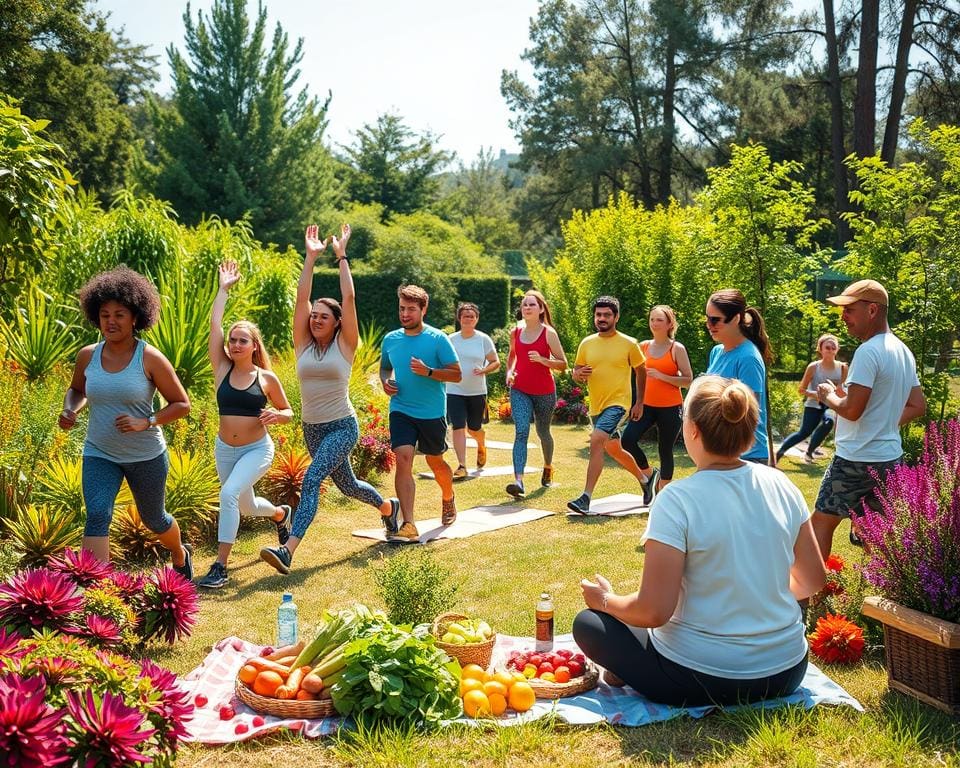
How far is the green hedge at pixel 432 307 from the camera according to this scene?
24906 mm

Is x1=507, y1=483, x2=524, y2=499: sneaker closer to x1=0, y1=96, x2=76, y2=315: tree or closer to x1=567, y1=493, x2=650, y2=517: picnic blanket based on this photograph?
x1=567, y1=493, x2=650, y2=517: picnic blanket

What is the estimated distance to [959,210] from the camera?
411 inches

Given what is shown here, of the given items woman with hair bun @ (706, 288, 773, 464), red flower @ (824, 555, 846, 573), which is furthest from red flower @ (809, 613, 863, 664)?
woman with hair bun @ (706, 288, 773, 464)

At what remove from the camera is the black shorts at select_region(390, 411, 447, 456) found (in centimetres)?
745

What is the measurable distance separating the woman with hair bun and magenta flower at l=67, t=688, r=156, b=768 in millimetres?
4344

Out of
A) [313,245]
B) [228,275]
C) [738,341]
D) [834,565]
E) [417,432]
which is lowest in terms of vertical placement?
[834,565]

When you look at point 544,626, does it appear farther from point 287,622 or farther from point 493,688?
point 287,622

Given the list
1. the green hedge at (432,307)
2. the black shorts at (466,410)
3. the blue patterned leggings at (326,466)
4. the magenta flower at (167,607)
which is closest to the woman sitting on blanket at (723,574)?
the magenta flower at (167,607)

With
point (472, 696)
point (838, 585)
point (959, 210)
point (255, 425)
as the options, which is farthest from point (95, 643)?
point (959, 210)

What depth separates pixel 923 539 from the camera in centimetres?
420

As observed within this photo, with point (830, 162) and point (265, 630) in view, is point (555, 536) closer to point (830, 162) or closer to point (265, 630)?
point (265, 630)

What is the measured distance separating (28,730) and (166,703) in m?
0.56

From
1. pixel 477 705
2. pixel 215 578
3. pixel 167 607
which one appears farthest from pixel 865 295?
pixel 215 578

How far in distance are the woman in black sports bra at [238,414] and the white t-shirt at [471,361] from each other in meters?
4.06
